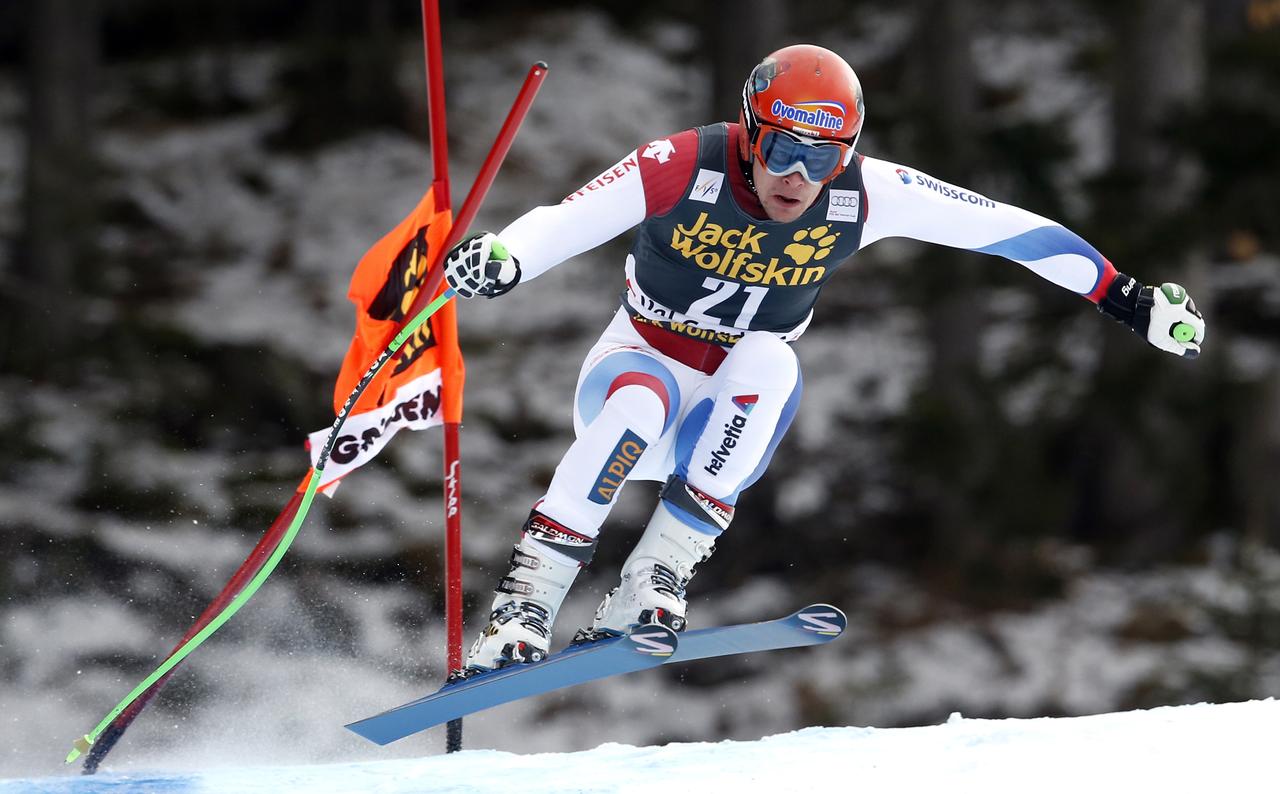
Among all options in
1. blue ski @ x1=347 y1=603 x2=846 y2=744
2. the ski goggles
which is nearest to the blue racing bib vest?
the ski goggles

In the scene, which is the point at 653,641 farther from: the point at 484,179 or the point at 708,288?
the point at 484,179

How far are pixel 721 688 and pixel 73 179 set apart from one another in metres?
5.58

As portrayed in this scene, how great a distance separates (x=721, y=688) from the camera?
966 centimetres

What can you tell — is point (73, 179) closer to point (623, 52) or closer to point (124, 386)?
point (124, 386)

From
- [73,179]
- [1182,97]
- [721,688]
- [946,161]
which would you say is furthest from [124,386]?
[1182,97]

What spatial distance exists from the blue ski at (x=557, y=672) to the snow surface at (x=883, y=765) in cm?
21

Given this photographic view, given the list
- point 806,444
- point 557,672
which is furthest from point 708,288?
point 806,444

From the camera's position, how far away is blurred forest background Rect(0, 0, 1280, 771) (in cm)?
908

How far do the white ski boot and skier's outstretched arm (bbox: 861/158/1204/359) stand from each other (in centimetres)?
121

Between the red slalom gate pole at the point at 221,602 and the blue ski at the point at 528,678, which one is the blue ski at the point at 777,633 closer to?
the blue ski at the point at 528,678

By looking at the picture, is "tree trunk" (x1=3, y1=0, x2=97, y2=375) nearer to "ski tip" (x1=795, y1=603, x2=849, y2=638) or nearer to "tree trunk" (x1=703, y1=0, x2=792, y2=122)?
"tree trunk" (x1=703, y1=0, x2=792, y2=122)

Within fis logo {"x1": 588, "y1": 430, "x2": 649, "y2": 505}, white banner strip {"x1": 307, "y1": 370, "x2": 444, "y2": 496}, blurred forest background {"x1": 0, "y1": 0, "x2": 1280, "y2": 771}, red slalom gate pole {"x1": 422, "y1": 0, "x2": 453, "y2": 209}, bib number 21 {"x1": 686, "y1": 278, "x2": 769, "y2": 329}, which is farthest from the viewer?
blurred forest background {"x1": 0, "y1": 0, "x2": 1280, "y2": 771}

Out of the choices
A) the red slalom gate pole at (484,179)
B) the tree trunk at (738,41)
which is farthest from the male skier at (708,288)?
the tree trunk at (738,41)

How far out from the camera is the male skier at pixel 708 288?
12.5 feet
